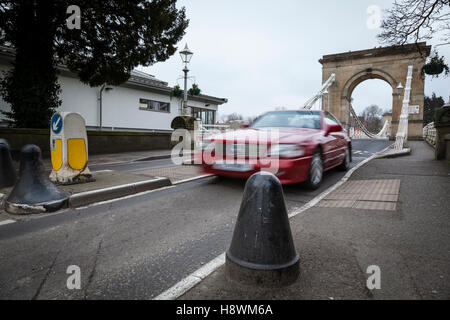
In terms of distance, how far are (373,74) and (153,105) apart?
23.1 meters

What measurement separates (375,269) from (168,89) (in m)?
20.2

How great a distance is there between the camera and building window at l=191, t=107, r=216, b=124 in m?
24.9

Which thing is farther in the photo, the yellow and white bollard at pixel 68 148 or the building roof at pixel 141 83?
the building roof at pixel 141 83

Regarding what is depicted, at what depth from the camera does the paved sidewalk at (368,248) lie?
2.00m

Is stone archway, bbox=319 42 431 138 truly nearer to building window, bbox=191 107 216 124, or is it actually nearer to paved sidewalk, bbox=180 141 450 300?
building window, bbox=191 107 216 124

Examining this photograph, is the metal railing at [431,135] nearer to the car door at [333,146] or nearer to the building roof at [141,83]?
the car door at [333,146]

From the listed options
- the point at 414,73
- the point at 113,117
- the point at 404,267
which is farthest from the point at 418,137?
the point at 404,267

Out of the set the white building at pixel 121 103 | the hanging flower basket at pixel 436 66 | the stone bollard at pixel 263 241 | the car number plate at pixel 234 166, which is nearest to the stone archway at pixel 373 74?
the white building at pixel 121 103

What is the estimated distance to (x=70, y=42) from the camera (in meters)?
10.9

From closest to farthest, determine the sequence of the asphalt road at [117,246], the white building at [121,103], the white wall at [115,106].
A: the asphalt road at [117,246]
the white building at [121,103]
the white wall at [115,106]

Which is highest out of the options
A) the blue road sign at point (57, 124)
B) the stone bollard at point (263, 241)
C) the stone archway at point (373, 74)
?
the stone archway at point (373, 74)

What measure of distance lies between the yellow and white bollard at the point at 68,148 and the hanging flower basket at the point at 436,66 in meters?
10.1

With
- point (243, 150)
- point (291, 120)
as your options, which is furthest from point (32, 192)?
→ point (291, 120)
